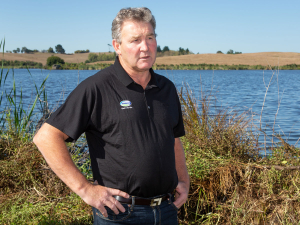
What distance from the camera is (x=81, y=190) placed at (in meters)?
1.82

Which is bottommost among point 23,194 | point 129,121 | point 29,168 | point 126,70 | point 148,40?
point 23,194

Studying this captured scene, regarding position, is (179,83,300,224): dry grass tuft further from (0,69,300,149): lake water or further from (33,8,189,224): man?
(33,8,189,224): man

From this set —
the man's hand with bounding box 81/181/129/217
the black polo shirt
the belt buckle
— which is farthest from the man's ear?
the belt buckle

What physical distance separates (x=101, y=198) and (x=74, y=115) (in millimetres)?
530

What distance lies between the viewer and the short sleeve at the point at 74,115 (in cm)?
180

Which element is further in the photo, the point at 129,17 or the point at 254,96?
the point at 254,96

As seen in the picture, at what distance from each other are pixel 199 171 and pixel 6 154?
2982mm

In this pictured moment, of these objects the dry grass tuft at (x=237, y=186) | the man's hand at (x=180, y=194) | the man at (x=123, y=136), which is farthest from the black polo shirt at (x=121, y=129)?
the dry grass tuft at (x=237, y=186)

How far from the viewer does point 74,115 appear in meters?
1.80

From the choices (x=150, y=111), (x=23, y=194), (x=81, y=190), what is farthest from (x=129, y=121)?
(x=23, y=194)

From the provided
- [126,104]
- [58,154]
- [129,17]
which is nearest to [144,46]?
[129,17]

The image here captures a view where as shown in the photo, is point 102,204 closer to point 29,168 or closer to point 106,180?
point 106,180

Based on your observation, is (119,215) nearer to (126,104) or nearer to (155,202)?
(155,202)

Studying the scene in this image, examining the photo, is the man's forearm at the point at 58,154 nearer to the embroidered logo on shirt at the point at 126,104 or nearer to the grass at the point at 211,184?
the embroidered logo on shirt at the point at 126,104
